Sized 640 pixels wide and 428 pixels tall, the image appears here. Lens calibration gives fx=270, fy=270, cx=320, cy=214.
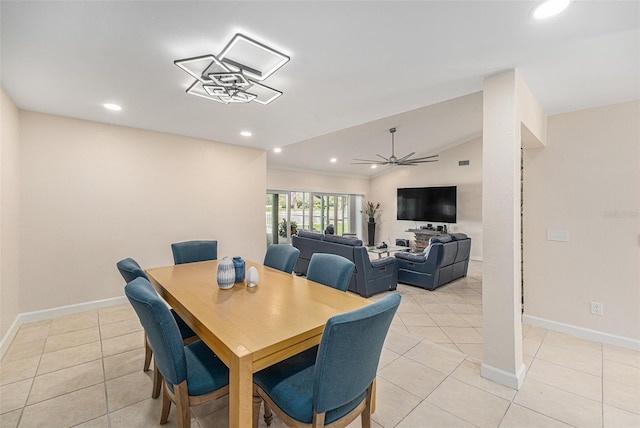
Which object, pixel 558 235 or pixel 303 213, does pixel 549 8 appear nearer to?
pixel 558 235

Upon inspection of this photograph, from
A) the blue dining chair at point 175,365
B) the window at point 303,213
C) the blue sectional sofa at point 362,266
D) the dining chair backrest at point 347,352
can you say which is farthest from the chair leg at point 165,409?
the window at point 303,213

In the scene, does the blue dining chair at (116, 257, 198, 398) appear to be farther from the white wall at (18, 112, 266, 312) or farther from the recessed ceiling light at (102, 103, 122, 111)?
the white wall at (18, 112, 266, 312)

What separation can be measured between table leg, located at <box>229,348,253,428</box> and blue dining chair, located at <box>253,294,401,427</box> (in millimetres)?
172

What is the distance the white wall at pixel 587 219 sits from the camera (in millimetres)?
2625

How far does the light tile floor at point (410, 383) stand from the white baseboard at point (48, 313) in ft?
0.27

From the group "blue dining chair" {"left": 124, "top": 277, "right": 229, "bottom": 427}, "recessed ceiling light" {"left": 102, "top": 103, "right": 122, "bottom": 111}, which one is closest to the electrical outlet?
"blue dining chair" {"left": 124, "top": 277, "right": 229, "bottom": 427}

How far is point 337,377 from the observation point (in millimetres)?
1163

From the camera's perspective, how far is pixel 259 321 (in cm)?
147

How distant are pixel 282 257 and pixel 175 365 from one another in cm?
158

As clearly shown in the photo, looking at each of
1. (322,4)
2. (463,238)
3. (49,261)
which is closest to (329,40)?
(322,4)

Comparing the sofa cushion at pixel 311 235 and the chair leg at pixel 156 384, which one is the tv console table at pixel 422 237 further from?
the chair leg at pixel 156 384

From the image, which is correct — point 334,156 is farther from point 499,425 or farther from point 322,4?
point 499,425

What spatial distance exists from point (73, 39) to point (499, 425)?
3665 millimetres

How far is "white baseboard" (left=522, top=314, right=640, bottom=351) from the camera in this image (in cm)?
261
